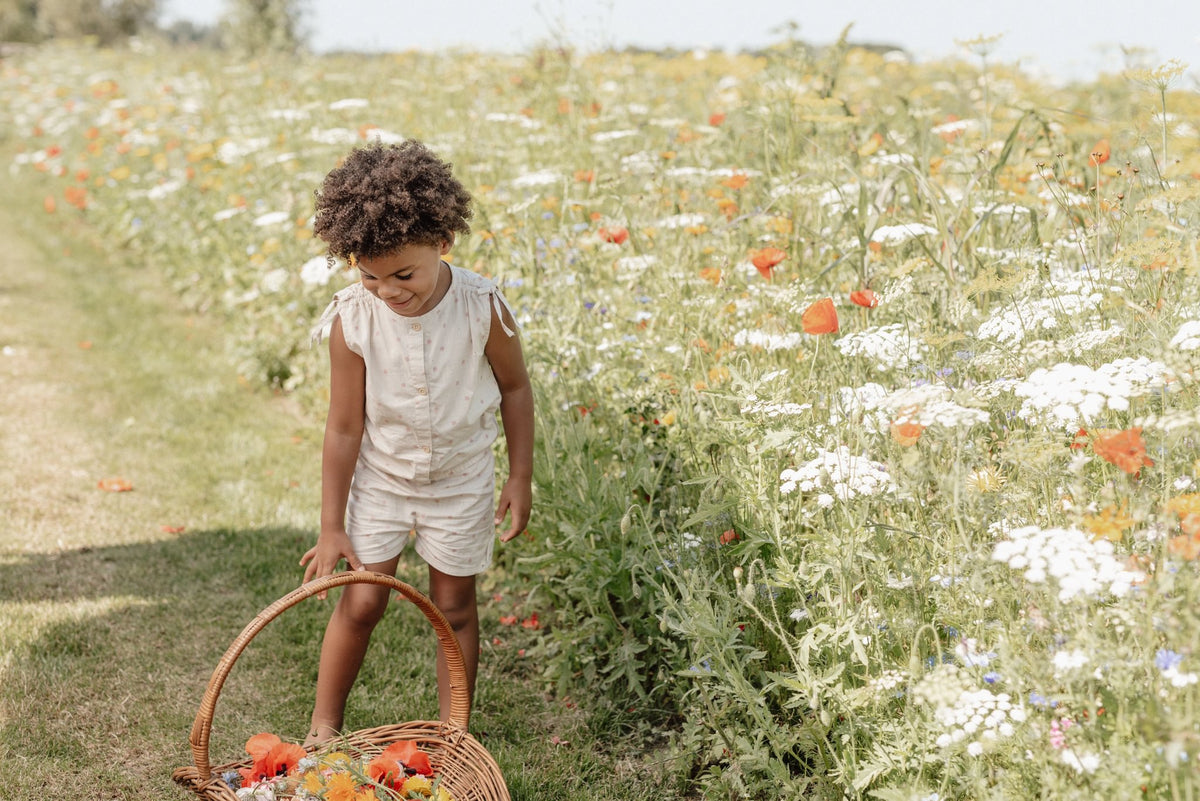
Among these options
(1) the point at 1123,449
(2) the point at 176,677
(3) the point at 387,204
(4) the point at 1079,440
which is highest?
(3) the point at 387,204

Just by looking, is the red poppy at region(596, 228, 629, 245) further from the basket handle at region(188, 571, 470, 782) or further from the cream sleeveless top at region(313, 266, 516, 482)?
the basket handle at region(188, 571, 470, 782)

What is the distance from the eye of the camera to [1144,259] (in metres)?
2.25

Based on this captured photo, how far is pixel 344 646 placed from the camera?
8.45ft

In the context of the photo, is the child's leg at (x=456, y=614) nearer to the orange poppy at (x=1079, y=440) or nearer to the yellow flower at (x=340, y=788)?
the yellow flower at (x=340, y=788)

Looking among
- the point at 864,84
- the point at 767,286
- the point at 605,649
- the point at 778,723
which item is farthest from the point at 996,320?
the point at 864,84

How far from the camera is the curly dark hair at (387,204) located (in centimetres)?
217

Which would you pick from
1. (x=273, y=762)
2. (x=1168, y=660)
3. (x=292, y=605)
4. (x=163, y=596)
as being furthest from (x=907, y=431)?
(x=163, y=596)

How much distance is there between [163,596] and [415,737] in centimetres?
137

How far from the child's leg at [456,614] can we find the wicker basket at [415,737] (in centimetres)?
12

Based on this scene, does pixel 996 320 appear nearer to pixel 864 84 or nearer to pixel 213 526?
pixel 213 526

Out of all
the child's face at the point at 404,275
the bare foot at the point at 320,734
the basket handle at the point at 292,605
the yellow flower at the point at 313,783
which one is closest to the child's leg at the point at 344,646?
the bare foot at the point at 320,734

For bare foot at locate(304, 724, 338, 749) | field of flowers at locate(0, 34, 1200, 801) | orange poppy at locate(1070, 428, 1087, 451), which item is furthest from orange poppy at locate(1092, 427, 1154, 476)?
bare foot at locate(304, 724, 338, 749)

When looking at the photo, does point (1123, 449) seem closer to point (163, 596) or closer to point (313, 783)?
point (313, 783)

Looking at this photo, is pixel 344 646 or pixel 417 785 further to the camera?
pixel 344 646
